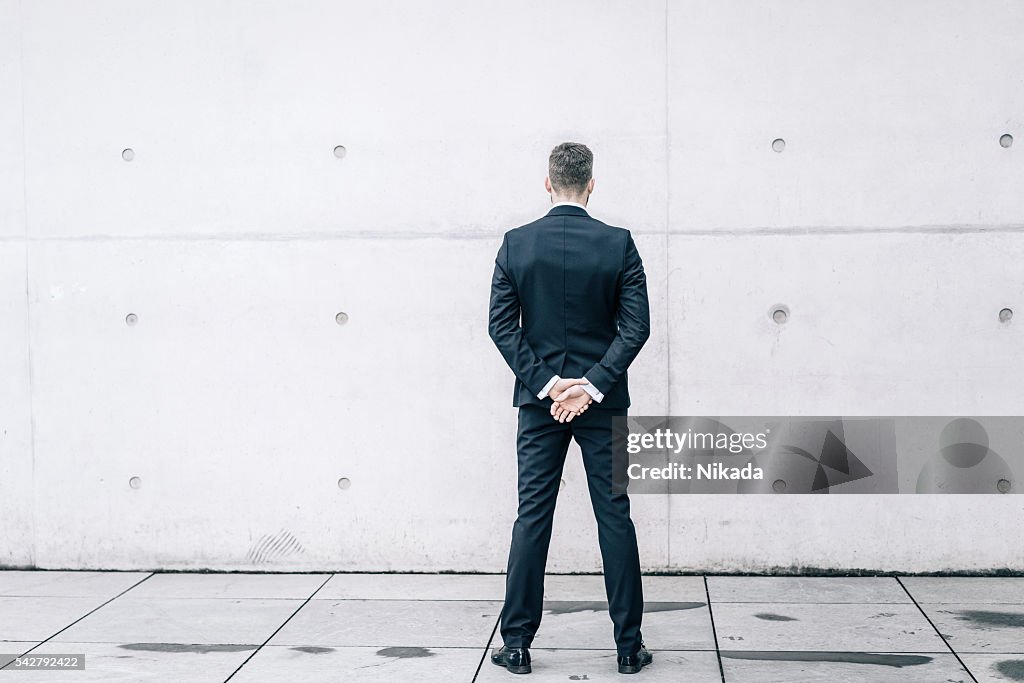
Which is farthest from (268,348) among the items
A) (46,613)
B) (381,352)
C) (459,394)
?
(46,613)

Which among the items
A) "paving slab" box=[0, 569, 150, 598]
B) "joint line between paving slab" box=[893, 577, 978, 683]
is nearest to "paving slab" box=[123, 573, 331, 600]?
"paving slab" box=[0, 569, 150, 598]

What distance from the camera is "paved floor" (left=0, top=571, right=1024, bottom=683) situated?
403 cm

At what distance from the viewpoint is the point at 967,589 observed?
503cm

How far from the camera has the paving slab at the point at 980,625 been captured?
4.23m

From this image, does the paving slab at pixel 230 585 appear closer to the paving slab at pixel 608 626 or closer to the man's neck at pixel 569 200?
the paving slab at pixel 608 626

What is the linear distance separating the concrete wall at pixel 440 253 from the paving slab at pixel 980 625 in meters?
0.57

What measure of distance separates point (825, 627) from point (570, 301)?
1.80 m

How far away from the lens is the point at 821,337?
5.29 metres

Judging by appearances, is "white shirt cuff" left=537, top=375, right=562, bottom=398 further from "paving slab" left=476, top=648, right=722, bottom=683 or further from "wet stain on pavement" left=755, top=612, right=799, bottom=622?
"wet stain on pavement" left=755, top=612, right=799, bottom=622

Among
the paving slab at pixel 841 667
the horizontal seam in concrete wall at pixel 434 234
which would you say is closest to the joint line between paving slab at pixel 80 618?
the horizontal seam in concrete wall at pixel 434 234

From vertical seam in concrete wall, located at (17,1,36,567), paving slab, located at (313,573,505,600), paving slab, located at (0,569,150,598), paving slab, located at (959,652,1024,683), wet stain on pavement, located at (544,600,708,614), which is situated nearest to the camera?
paving slab, located at (959,652,1024,683)

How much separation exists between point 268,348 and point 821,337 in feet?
9.14

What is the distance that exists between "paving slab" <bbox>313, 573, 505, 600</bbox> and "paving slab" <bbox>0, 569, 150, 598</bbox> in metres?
1.04

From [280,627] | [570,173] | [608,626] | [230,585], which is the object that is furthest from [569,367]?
[230,585]
